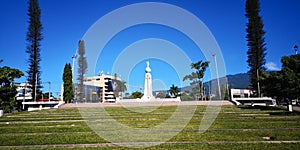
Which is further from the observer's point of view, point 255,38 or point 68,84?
point 68,84

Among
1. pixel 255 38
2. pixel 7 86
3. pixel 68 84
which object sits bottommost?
pixel 7 86

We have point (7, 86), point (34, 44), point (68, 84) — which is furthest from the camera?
point (68, 84)

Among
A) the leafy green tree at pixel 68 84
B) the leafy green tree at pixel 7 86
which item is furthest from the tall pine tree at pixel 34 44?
the leafy green tree at pixel 7 86

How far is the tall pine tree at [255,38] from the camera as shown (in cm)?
4156

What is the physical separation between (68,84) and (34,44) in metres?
10.7

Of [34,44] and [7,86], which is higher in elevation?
[34,44]

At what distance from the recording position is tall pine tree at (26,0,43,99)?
40.6 m

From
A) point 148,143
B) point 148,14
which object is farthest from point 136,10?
point 148,143

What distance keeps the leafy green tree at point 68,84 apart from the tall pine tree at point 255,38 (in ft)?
103

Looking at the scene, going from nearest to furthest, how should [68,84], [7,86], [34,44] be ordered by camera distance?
[7,86], [34,44], [68,84]

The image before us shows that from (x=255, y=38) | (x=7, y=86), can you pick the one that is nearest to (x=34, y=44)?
(x=7, y=86)

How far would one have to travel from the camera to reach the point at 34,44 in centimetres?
4141

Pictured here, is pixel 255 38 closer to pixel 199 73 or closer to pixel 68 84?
pixel 199 73

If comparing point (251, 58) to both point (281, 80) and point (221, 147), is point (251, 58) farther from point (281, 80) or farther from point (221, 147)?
point (221, 147)
